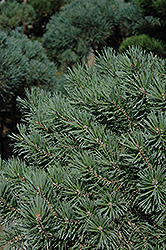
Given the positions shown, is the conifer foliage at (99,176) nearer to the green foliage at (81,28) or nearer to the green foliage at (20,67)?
the green foliage at (20,67)

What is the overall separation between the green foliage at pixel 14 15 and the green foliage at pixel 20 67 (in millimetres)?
335

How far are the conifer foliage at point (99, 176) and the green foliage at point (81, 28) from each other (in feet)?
4.53

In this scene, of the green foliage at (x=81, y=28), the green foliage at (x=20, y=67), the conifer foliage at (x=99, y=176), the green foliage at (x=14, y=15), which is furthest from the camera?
the green foliage at (x=14, y=15)

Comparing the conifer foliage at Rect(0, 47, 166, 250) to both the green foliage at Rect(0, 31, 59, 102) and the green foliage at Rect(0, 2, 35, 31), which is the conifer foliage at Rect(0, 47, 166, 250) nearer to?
the green foliage at Rect(0, 31, 59, 102)

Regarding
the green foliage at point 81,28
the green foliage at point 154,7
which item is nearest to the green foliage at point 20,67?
the green foliage at point 81,28

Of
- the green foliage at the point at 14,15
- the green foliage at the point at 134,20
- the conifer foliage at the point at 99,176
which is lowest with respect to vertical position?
the conifer foliage at the point at 99,176

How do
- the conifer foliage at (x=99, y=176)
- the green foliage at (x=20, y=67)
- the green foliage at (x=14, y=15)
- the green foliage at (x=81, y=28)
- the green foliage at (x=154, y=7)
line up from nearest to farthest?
the conifer foliage at (x=99, y=176), the green foliage at (x=154, y=7), the green foliage at (x=20, y=67), the green foliage at (x=81, y=28), the green foliage at (x=14, y=15)

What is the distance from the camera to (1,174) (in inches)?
34.1

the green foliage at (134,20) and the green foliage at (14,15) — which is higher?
the green foliage at (14,15)

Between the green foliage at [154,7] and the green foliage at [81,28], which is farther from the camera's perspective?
the green foliage at [81,28]

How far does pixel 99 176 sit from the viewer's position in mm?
752

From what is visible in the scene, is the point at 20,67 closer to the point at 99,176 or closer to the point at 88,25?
the point at 88,25

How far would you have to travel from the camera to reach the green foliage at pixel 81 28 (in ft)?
7.06

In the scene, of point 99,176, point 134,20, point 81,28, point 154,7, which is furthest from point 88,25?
point 99,176
